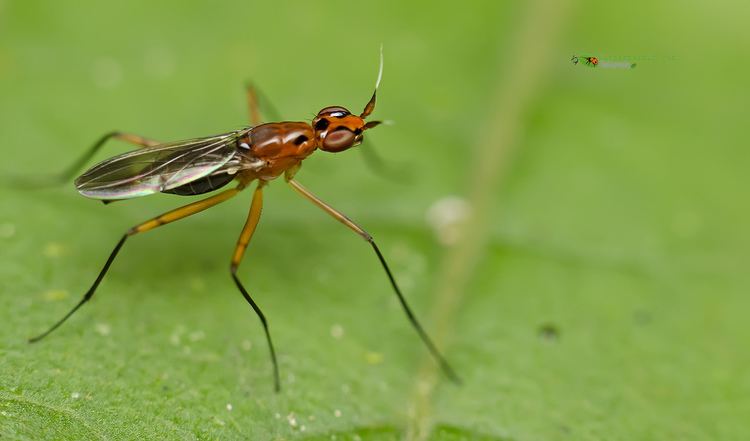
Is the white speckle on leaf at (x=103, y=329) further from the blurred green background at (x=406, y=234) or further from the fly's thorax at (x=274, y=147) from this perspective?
the fly's thorax at (x=274, y=147)

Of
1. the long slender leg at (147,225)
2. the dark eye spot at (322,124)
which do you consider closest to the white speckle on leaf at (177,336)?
the long slender leg at (147,225)

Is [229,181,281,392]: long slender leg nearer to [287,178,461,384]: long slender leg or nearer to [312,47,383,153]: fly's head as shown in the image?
[287,178,461,384]: long slender leg

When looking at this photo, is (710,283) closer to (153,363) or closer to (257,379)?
(257,379)

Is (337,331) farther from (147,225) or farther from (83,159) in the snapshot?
(83,159)

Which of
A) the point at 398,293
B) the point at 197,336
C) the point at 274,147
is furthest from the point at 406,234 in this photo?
the point at 197,336

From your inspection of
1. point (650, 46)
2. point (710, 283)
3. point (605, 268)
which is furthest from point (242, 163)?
point (650, 46)
